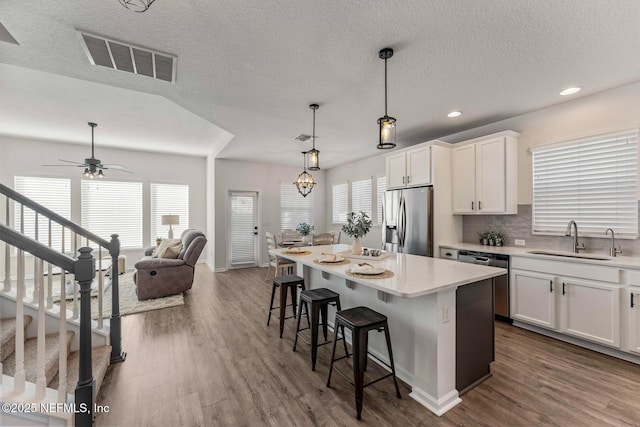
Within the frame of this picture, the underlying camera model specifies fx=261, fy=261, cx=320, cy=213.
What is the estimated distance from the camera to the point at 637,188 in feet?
9.04

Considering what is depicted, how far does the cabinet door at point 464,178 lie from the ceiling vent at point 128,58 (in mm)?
3895

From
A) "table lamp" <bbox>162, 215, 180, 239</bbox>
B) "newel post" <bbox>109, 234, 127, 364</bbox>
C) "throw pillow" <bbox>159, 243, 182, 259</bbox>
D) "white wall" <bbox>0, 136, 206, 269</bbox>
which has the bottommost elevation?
"newel post" <bbox>109, 234, 127, 364</bbox>

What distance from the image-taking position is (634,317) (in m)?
2.42

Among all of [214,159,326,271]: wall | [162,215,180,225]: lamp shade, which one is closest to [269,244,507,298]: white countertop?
[214,159,326,271]: wall

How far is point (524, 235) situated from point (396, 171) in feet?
6.82

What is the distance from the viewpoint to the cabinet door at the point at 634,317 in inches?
94.4

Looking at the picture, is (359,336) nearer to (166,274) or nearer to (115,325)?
(115,325)

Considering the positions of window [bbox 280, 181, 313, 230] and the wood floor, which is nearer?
the wood floor

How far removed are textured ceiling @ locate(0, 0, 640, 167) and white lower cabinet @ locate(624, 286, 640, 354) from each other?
84.0 inches

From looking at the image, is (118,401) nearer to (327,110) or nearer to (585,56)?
(327,110)

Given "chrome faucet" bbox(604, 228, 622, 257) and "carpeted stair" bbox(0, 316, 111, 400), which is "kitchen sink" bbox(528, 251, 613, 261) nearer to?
"chrome faucet" bbox(604, 228, 622, 257)

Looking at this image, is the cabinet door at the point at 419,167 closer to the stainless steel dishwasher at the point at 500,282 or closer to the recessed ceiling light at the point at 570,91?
the stainless steel dishwasher at the point at 500,282

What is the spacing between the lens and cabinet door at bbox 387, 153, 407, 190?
4.47 m

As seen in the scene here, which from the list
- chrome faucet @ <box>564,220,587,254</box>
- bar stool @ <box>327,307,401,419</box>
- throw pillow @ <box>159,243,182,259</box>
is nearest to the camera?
bar stool @ <box>327,307,401,419</box>
